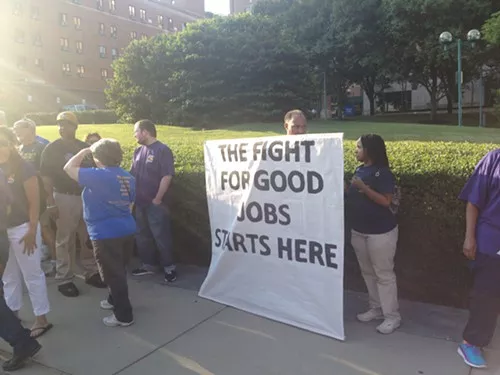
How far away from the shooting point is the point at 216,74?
1755 cm

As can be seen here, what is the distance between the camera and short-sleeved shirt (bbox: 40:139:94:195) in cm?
497

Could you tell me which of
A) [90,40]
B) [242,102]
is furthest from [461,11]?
[90,40]

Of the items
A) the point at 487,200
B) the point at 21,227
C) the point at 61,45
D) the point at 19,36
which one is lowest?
the point at 21,227

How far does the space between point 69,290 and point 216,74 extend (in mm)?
13748

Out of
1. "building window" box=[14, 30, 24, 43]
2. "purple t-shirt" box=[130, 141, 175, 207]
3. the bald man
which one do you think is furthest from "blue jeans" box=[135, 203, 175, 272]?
"building window" box=[14, 30, 24, 43]

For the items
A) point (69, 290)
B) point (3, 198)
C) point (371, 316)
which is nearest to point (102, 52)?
point (69, 290)

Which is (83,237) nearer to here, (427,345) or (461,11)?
(427,345)

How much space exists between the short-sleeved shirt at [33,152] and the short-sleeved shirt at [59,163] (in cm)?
40

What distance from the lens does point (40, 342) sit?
394 cm

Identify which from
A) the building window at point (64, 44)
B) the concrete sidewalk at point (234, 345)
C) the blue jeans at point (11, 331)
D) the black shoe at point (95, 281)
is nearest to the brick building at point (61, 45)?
the building window at point (64, 44)

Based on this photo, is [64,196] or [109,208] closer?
[109,208]

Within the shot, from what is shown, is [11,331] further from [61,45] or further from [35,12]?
[61,45]

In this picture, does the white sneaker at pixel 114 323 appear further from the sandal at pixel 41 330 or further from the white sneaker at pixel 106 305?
the sandal at pixel 41 330

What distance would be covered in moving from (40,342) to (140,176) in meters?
2.00
